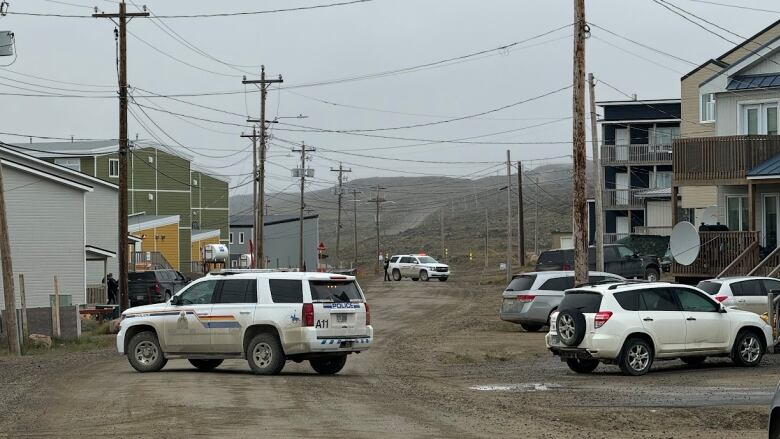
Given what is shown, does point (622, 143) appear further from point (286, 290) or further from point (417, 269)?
point (286, 290)

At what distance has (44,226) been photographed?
2028 inches

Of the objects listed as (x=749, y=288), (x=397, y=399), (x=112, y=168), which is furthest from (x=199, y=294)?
(x=112, y=168)

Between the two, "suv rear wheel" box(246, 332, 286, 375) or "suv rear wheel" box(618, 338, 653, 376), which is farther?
"suv rear wheel" box(246, 332, 286, 375)

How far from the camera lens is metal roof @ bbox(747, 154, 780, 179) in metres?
36.7

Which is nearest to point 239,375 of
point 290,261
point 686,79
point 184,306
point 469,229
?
point 184,306

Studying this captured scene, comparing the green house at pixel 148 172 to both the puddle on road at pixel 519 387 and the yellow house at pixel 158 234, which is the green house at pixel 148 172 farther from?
the puddle on road at pixel 519 387

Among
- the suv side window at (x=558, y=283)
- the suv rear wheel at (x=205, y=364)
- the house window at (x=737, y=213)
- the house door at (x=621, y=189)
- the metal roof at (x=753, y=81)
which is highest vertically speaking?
the metal roof at (x=753, y=81)

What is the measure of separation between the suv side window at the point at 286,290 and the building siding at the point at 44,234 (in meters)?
31.5

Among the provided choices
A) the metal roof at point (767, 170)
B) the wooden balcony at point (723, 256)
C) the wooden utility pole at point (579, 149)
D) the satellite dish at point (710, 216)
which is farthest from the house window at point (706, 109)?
the wooden utility pole at point (579, 149)

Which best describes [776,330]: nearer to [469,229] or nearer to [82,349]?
[82,349]

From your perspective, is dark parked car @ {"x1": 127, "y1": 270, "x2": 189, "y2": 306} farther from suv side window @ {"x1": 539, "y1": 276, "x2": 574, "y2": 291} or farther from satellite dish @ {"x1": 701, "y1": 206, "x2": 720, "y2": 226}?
suv side window @ {"x1": 539, "y1": 276, "x2": 574, "y2": 291}

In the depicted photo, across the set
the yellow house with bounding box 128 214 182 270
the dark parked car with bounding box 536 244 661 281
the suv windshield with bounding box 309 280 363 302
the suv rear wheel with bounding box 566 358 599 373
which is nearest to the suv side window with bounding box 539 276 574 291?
the suv rear wheel with bounding box 566 358 599 373

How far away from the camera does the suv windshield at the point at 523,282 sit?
34.3 metres

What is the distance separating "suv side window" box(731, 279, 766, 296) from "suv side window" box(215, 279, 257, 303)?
1210 centimetres
